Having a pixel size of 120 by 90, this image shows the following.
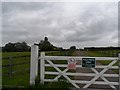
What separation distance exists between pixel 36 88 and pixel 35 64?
1.32 meters

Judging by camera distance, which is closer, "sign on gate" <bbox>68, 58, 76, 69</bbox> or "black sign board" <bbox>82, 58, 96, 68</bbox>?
"black sign board" <bbox>82, 58, 96, 68</bbox>

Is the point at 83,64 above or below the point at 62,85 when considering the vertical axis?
above

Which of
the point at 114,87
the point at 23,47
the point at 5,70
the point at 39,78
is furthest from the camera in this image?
the point at 23,47

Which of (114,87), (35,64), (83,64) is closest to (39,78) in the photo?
(35,64)

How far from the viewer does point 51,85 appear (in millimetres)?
8500

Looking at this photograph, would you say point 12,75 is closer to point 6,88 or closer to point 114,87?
point 6,88

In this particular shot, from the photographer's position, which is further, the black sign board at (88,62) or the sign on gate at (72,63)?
the sign on gate at (72,63)

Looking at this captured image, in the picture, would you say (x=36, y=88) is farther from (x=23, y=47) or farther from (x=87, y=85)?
(x=23, y=47)

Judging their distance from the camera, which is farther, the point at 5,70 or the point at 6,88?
the point at 5,70

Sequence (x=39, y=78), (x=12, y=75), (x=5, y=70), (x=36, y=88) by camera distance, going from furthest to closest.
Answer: (x=5, y=70), (x=12, y=75), (x=39, y=78), (x=36, y=88)

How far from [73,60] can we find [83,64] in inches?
15.3

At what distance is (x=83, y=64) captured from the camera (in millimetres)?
8703

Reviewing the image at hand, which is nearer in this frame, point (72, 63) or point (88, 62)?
point (88, 62)

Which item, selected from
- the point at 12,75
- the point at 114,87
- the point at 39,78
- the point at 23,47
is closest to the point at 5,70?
the point at 12,75
